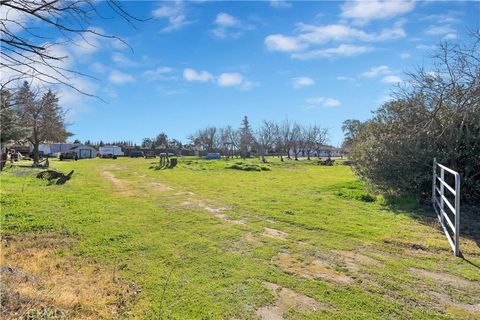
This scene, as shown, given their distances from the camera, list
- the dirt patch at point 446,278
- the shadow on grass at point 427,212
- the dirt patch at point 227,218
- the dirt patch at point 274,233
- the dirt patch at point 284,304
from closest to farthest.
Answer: the dirt patch at point 284,304
the dirt patch at point 446,278
the dirt patch at point 274,233
the shadow on grass at point 427,212
the dirt patch at point 227,218

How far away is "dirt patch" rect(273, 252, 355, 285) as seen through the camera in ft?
13.0

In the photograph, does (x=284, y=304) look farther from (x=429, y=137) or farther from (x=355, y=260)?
(x=429, y=137)

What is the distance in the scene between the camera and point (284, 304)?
329 cm

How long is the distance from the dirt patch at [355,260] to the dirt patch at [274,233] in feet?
3.49

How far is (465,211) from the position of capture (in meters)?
8.00

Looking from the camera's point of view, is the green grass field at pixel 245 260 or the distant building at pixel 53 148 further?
the distant building at pixel 53 148

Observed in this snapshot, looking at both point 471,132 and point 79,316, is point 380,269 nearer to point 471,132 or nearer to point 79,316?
point 79,316

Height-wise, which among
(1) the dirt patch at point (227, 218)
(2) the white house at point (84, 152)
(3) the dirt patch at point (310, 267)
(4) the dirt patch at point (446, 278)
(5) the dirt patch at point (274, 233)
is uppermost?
(2) the white house at point (84, 152)

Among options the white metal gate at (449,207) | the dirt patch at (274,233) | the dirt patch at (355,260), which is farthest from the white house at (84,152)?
the dirt patch at (355,260)

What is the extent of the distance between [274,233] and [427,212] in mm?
4518

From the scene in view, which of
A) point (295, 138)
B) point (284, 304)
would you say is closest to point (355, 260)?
point (284, 304)

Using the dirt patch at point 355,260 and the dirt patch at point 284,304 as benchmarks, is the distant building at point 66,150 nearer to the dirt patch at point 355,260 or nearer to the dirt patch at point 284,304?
the dirt patch at point 355,260

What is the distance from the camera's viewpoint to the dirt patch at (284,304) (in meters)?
3.10

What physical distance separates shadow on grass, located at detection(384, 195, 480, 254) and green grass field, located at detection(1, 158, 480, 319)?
11cm
